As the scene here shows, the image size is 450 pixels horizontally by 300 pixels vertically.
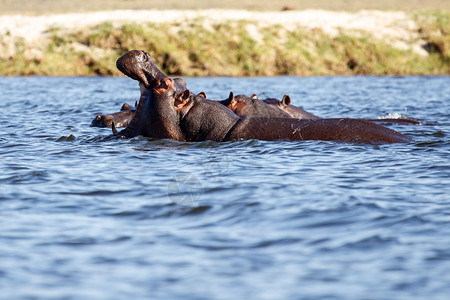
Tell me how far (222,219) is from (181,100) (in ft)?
13.1

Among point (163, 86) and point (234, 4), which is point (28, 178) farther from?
point (234, 4)

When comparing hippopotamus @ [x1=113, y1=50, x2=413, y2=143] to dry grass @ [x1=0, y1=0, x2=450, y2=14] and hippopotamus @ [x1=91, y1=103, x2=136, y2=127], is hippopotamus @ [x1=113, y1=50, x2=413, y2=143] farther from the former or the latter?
dry grass @ [x1=0, y1=0, x2=450, y2=14]

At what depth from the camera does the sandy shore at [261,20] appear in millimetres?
37219

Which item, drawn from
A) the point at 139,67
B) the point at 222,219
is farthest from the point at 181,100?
the point at 222,219

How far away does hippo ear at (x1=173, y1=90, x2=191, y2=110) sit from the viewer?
989 centimetres

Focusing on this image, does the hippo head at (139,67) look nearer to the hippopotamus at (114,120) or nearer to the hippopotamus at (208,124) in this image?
the hippopotamus at (208,124)

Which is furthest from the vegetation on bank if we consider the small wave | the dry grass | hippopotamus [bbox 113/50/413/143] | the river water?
the small wave

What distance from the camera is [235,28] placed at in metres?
37.9

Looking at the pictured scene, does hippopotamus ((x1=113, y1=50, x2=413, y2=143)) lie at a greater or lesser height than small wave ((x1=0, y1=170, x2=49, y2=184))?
greater

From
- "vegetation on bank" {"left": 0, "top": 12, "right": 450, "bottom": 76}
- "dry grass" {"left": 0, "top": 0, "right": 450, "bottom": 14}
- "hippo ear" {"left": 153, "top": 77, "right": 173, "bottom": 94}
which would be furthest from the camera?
"dry grass" {"left": 0, "top": 0, "right": 450, "bottom": 14}

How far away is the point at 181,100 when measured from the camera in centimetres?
994

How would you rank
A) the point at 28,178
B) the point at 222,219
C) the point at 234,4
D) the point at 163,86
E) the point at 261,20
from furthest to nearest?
the point at 234,4, the point at 261,20, the point at 163,86, the point at 28,178, the point at 222,219

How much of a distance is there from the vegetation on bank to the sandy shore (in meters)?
0.81

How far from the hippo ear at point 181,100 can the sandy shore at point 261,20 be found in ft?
90.2
